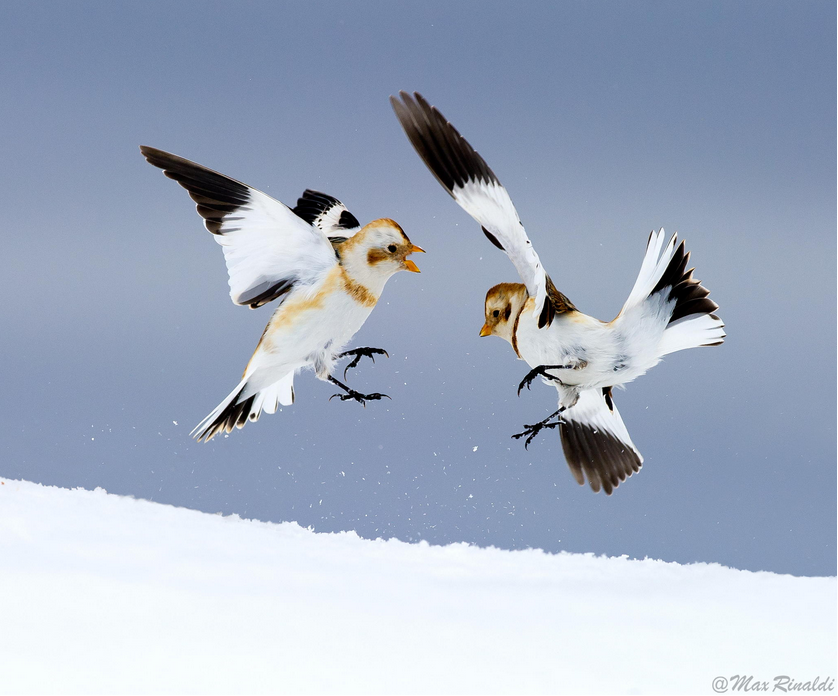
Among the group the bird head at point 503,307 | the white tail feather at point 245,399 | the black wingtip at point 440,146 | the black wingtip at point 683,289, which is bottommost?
the white tail feather at point 245,399

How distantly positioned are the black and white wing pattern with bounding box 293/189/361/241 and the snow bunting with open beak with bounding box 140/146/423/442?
0.95ft

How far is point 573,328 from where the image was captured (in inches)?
72.1

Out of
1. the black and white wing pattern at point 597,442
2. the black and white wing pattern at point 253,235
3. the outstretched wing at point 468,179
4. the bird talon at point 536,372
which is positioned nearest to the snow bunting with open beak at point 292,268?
the black and white wing pattern at point 253,235

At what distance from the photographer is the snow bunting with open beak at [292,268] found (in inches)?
70.6

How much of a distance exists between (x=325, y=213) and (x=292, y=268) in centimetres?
39

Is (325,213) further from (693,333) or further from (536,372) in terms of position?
(693,333)

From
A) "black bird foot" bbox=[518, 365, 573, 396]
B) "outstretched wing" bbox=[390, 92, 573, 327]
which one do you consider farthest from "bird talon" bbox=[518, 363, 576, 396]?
"outstretched wing" bbox=[390, 92, 573, 327]

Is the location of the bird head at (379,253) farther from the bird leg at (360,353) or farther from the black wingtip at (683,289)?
the black wingtip at (683,289)

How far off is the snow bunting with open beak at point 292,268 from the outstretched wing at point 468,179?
0.20 m

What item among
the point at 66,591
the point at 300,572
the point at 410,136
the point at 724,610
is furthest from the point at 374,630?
the point at 410,136

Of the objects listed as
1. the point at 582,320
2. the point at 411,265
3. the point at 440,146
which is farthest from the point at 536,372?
the point at 440,146

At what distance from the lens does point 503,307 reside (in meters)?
1.90

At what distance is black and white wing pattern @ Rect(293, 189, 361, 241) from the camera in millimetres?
2201

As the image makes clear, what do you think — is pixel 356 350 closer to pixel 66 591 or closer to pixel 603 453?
pixel 603 453
